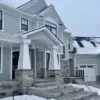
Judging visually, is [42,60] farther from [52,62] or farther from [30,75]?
[30,75]

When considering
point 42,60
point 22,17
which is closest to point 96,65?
point 42,60

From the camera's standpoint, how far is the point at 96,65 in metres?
32.4

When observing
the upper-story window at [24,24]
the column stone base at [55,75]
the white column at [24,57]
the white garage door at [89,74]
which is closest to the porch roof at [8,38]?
the white column at [24,57]

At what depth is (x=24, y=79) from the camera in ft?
52.0

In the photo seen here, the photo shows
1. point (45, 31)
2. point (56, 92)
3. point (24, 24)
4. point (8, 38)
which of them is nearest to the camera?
point (56, 92)

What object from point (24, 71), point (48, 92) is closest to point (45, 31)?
point (24, 71)

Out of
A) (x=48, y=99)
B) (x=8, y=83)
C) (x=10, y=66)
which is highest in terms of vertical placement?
(x=10, y=66)

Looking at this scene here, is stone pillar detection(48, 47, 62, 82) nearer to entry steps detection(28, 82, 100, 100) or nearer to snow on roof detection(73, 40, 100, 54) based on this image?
entry steps detection(28, 82, 100, 100)

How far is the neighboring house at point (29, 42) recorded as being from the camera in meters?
16.3

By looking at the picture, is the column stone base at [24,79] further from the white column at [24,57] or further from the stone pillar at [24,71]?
the white column at [24,57]

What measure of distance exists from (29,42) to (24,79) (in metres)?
2.65

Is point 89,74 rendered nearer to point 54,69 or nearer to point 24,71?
point 54,69

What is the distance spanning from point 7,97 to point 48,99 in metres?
2.51

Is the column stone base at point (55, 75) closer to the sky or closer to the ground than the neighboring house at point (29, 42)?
closer to the ground
